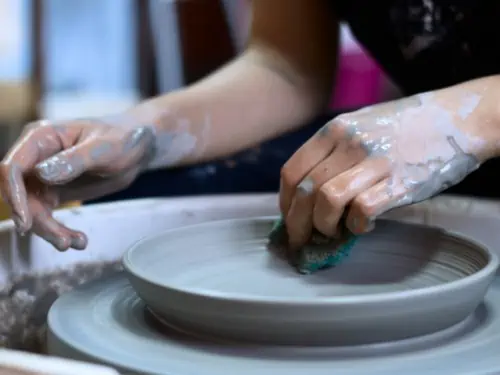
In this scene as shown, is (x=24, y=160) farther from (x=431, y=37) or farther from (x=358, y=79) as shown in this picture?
(x=358, y=79)

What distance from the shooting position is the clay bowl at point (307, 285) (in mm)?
684

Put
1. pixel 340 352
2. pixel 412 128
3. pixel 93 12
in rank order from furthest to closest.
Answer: pixel 93 12, pixel 412 128, pixel 340 352

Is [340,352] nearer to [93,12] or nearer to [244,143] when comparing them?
[244,143]

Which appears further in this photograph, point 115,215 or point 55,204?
point 115,215

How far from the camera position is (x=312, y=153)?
83 centimetres

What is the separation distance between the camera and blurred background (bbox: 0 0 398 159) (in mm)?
3832

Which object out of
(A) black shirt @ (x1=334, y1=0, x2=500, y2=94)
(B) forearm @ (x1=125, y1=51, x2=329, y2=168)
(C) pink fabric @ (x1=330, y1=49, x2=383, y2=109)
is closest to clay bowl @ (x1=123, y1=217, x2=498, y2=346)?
(B) forearm @ (x1=125, y1=51, x2=329, y2=168)

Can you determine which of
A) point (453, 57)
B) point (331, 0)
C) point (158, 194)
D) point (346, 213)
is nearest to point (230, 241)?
point (346, 213)

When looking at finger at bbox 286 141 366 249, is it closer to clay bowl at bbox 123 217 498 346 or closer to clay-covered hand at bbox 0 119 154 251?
clay bowl at bbox 123 217 498 346

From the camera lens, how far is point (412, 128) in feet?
2.77

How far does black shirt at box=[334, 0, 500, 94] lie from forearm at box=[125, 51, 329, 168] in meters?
0.17

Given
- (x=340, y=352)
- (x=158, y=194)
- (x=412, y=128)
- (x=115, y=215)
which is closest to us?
(x=340, y=352)

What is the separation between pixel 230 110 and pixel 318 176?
53 cm

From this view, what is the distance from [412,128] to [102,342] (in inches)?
16.3
